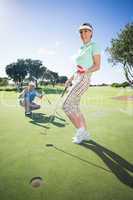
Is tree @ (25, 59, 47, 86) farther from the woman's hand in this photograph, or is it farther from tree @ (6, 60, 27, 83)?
the woman's hand

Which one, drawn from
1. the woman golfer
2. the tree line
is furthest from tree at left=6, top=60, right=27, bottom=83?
the woman golfer

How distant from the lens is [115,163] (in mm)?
3725

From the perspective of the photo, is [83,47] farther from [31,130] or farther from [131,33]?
[131,33]

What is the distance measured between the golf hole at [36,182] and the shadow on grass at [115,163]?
1226mm

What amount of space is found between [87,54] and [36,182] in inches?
123

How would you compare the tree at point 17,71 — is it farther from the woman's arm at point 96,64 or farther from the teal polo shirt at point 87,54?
the woman's arm at point 96,64

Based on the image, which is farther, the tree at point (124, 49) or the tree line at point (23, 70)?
the tree line at point (23, 70)

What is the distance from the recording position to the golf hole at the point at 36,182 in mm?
2953

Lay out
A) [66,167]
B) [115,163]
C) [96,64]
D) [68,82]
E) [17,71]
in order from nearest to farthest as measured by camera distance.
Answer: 1. [66,167]
2. [115,163]
3. [96,64]
4. [68,82]
5. [17,71]

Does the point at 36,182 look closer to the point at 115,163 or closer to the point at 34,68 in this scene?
the point at 115,163

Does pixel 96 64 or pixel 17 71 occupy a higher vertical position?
pixel 17 71

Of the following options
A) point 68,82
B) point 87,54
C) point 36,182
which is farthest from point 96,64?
point 36,182

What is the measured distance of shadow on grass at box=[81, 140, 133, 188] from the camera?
316 cm

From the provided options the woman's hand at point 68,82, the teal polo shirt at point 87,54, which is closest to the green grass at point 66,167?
the woman's hand at point 68,82
